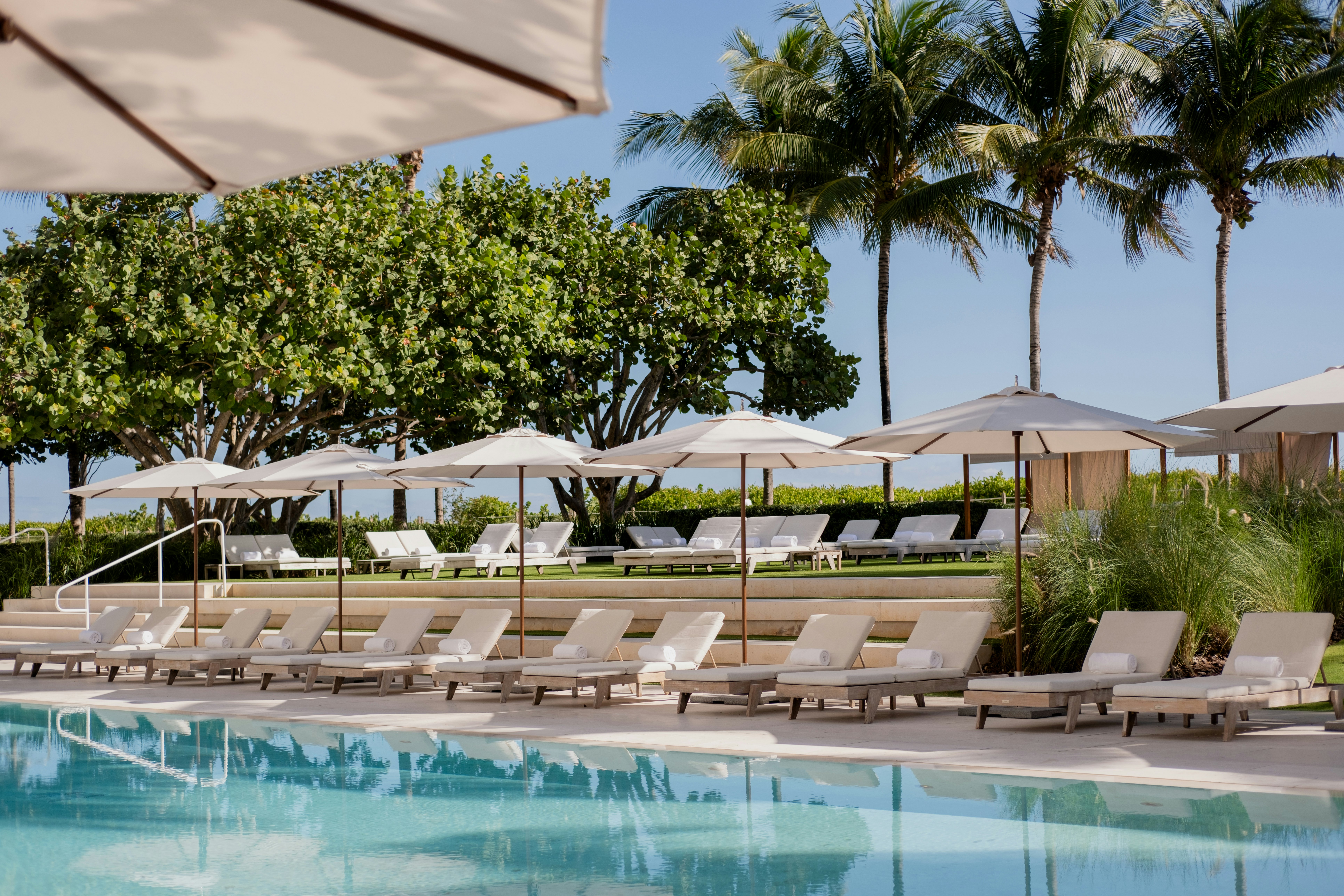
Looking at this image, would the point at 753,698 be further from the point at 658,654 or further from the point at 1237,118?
the point at 1237,118

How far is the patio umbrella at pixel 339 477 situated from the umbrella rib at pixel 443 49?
12.8 metres

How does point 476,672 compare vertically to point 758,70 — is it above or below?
below

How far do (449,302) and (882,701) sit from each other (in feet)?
46.6

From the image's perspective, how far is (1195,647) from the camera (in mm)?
11570

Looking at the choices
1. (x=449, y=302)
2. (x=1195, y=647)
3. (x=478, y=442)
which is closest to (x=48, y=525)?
(x=449, y=302)

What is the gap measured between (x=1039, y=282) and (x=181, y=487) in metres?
16.9

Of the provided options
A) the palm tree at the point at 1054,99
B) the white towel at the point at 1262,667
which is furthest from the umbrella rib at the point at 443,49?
the palm tree at the point at 1054,99

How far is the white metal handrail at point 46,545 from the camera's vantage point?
22047 millimetres

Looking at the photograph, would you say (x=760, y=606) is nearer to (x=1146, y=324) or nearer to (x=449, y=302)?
(x=449, y=302)

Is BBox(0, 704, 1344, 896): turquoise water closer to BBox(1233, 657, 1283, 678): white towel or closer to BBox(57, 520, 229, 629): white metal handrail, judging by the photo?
BBox(1233, 657, 1283, 678): white towel

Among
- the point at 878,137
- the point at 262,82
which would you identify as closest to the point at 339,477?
the point at 262,82

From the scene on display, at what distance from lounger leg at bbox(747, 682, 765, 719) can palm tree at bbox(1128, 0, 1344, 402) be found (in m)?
17.1

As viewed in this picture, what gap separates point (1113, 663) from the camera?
34.0ft

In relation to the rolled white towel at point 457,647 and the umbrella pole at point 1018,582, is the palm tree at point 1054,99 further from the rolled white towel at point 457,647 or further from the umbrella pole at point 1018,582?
the rolled white towel at point 457,647
